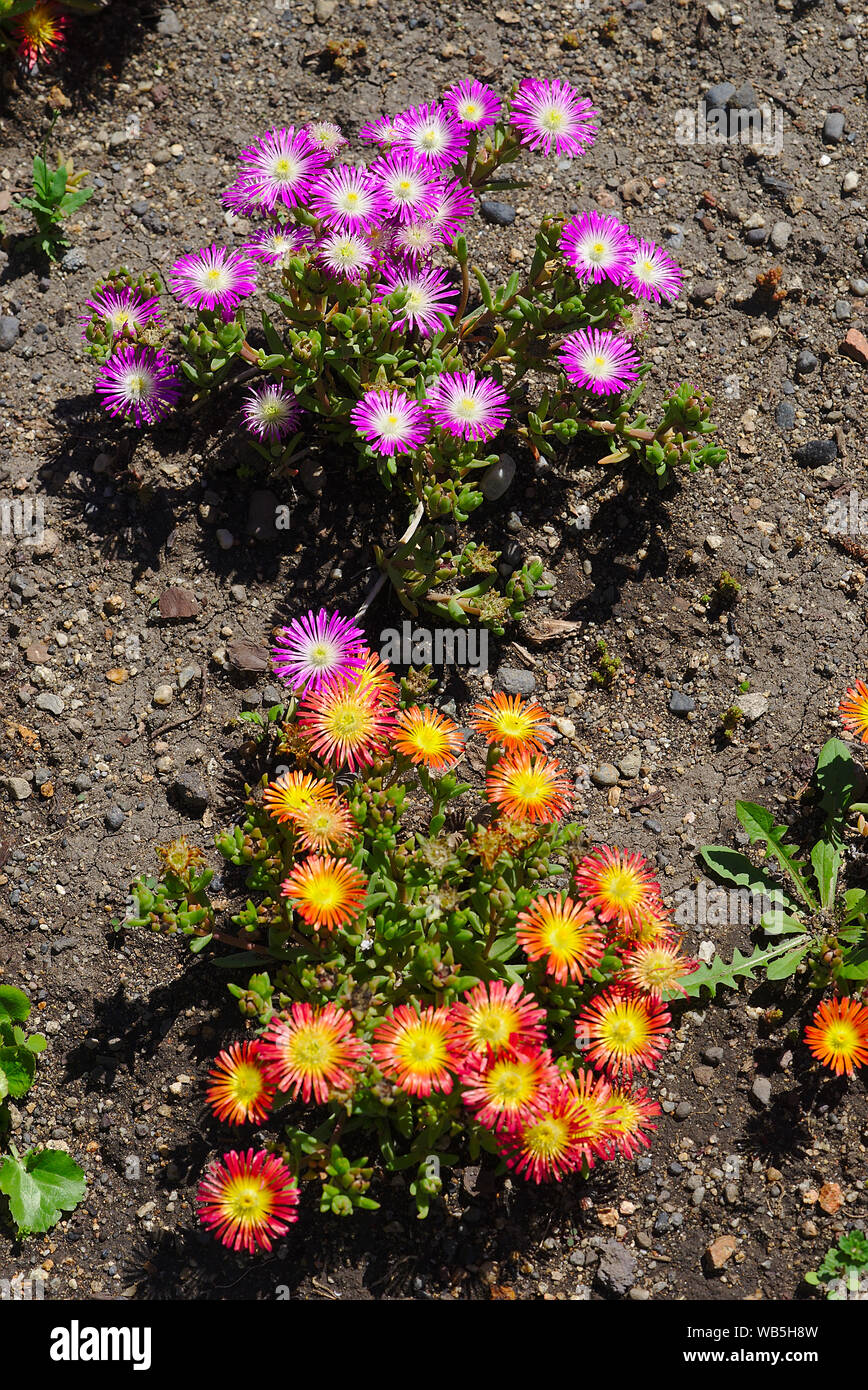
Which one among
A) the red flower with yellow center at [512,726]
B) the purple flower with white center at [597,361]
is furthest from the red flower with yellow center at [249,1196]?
the purple flower with white center at [597,361]

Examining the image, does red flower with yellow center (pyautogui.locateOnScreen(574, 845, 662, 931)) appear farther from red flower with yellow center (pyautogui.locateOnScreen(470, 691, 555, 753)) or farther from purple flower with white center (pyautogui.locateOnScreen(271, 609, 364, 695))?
purple flower with white center (pyautogui.locateOnScreen(271, 609, 364, 695))

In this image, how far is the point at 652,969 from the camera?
347cm

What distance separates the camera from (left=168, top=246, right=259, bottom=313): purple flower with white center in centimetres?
418

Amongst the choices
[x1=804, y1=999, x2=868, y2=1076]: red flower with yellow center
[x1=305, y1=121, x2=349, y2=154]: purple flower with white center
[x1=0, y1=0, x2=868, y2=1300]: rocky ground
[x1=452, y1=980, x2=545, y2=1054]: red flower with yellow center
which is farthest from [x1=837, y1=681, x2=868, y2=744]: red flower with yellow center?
[x1=305, y1=121, x2=349, y2=154]: purple flower with white center

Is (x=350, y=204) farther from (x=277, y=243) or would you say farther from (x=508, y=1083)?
(x=508, y=1083)

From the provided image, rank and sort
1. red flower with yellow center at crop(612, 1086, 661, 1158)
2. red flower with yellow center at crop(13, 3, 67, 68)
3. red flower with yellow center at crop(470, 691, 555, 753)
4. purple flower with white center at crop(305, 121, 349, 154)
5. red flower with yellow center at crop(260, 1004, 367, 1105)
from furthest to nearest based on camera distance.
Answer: red flower with yellow center at crop(13, 3, 67, 68) < purple flower with white center at crop(305, 121, 349, 154) < red flower with yellow center at crop(470, 691, 555, 753) < red flower with yellow center at crop(612, 1086, 661, 1158) < red flower with yellow center at crop(260, 1004, 367, 1105)

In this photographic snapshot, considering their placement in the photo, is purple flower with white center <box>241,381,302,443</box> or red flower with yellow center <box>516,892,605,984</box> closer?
red flower with yellow center <box>516,892,605,984</box>

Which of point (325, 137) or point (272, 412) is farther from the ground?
point (325, 137)

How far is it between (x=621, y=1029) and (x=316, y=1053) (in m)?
1.01

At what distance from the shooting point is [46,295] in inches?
179

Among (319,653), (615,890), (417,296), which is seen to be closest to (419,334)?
(417,296)

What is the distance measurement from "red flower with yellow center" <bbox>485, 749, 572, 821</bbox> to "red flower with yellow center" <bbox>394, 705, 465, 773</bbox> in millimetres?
185
